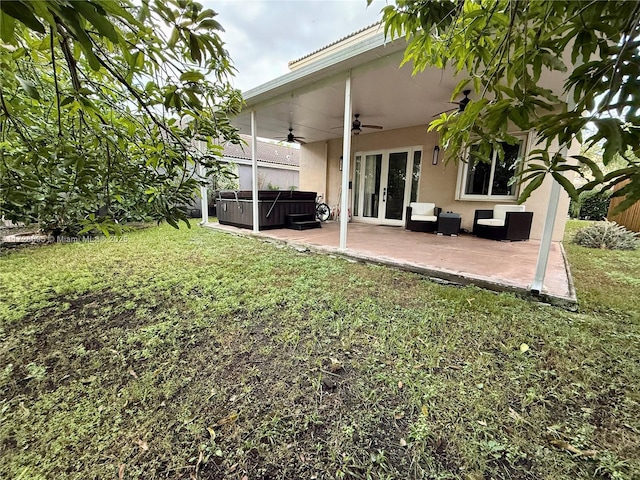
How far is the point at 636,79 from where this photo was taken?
26.0 inches

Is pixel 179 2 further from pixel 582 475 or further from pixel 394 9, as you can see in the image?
pixel 582 475

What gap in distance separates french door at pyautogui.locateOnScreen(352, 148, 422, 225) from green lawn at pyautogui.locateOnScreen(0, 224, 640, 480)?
205 inches

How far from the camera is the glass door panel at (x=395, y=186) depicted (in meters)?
7.85

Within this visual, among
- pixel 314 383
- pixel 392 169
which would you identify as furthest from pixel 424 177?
pixel 314 383

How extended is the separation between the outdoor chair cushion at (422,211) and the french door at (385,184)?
66 cm

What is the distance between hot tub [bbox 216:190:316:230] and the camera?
6.65m

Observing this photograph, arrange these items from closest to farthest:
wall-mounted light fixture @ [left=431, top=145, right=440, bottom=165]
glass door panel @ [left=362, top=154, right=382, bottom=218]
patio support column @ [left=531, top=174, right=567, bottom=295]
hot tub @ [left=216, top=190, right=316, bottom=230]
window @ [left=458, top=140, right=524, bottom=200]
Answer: patio support column @ [left=531, top=174, right=567, bottom=295] → window @ [left=458, top=140, right=524, bottom=200] → hot tub @ [left=216, top=190, right=316, bottom=230] → wall-mounted light fixture @ [left=431, top=145, right=440, bottom=165] → glass door panel @ [left=362, top=154, right=382, bottom=218]

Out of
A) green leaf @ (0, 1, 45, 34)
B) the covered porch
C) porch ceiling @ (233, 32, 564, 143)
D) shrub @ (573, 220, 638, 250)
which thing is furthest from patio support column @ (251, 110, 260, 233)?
shrub @ (573, 220, 638, 250)

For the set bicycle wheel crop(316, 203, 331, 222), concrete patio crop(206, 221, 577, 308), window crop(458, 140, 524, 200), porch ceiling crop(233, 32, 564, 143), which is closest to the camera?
concrete patio crop(206, 221, 577, 308)

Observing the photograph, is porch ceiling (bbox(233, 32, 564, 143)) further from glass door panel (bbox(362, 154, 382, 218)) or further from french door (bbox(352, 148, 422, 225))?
glass door panel (bbox(362, 154, 382, 218))

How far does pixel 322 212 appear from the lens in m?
8.83

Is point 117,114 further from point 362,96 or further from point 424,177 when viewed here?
point 424,177

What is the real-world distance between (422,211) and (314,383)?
20.8 feet

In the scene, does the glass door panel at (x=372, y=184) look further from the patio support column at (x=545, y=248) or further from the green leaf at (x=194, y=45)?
the green leaf at (x=194, y=45)
